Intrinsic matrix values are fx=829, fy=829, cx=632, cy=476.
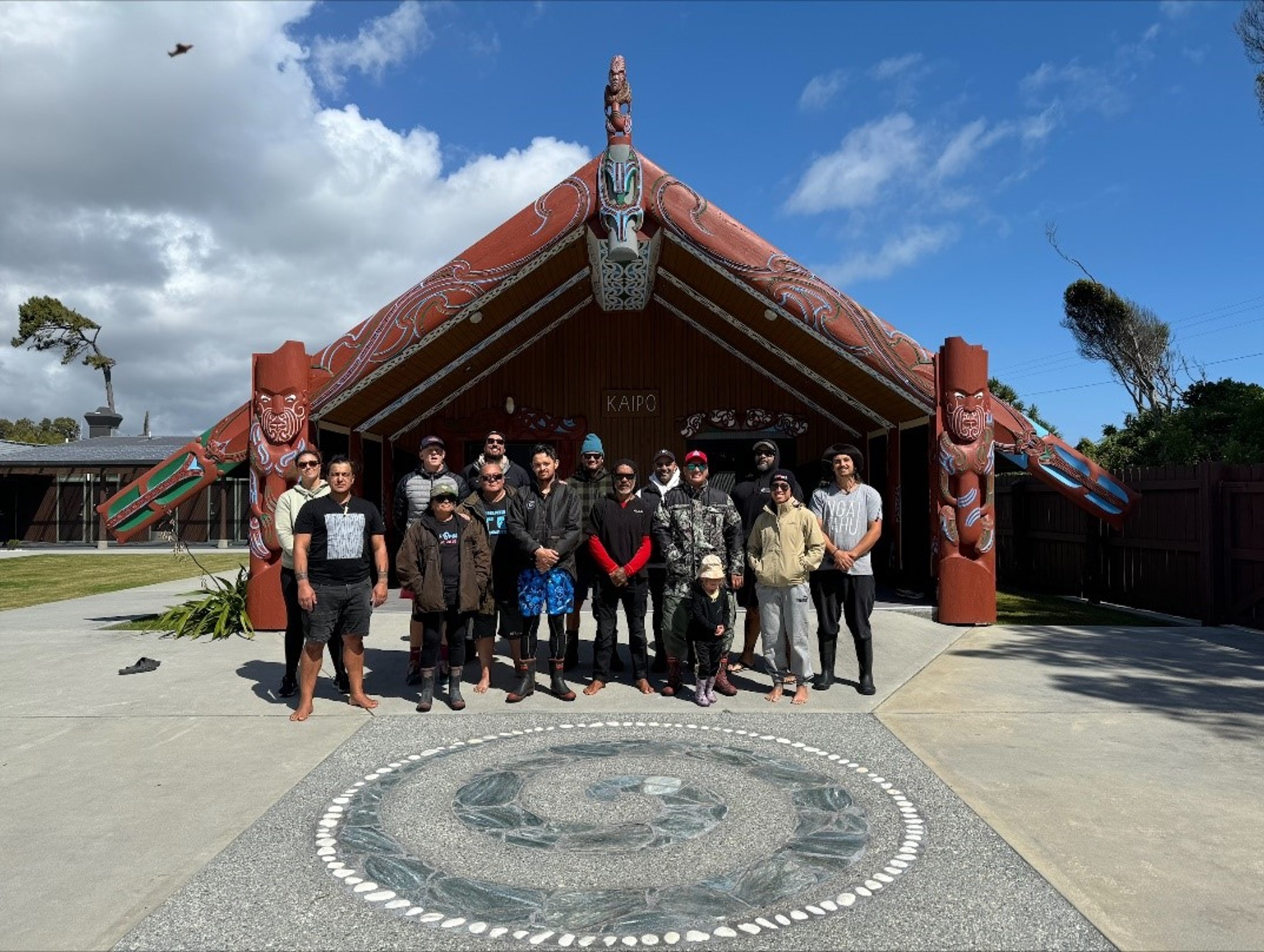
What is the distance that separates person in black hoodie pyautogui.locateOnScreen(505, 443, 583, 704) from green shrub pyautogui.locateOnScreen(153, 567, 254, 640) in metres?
3.80

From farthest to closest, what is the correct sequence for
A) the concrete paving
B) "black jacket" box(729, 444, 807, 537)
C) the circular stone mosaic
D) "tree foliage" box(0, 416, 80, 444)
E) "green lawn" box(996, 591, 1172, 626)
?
1. "tree foliage" box(0, 416, 80, 444)
2. "green lawn" box(996, 591, 1172, 626)
3. "black jacket" box(729, 444, 807, 537)
4. the concrete paving
5. the circular stone mosaic

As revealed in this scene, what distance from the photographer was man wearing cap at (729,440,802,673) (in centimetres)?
616


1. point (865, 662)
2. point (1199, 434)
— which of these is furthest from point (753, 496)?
point (1199, 434)

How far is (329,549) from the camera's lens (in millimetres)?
5258

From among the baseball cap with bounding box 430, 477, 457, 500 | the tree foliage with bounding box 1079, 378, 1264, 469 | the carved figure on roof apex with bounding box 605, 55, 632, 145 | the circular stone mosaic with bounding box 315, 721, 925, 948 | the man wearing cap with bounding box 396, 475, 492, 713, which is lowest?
the circular stone mosaic with bounding box 315, 721, 925, 948

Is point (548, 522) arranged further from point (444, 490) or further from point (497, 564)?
point (444, 490)

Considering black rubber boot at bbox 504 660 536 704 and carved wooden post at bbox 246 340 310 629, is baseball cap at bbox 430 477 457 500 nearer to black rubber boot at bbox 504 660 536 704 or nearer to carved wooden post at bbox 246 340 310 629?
black rubber boot at bbox 504 660 536 704

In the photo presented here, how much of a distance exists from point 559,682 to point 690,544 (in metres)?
1.32

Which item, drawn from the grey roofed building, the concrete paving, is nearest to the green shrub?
the concrete paving

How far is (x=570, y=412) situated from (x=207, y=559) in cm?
1206

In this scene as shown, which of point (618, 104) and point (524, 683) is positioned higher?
point (618, 104)

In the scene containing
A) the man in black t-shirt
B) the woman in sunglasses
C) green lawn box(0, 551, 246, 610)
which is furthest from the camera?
green lawn box(0, 551, 246, 610)

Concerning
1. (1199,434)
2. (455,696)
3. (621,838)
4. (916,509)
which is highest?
(1199,434)

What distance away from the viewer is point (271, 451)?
8328 mm
